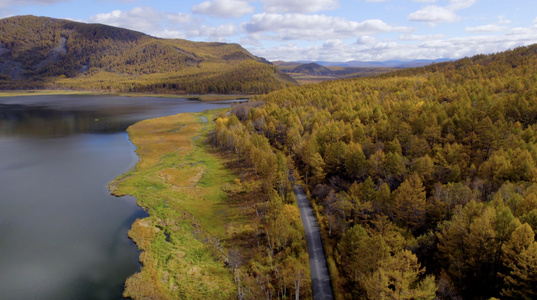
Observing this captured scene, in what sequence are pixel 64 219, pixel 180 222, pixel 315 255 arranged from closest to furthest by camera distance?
pixel 315 255 < pixel 64 219 < pixel 180 222

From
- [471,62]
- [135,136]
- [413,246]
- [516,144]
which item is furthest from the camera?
[471,62]

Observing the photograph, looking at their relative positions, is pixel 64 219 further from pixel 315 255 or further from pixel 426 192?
pixel 426 192

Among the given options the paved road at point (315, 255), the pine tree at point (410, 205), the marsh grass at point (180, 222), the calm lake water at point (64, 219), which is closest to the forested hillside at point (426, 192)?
the pine tree at point (410, 205)

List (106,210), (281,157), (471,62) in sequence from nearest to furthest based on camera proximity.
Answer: (106,210), (281,157), (471,62)

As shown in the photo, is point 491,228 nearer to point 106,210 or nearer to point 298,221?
point 298,221

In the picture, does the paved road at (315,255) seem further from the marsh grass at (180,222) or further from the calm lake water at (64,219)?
the calm lake water at (64,219)

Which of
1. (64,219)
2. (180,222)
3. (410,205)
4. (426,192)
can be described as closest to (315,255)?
(410,205)

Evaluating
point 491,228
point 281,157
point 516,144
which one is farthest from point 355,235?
point 516,144
